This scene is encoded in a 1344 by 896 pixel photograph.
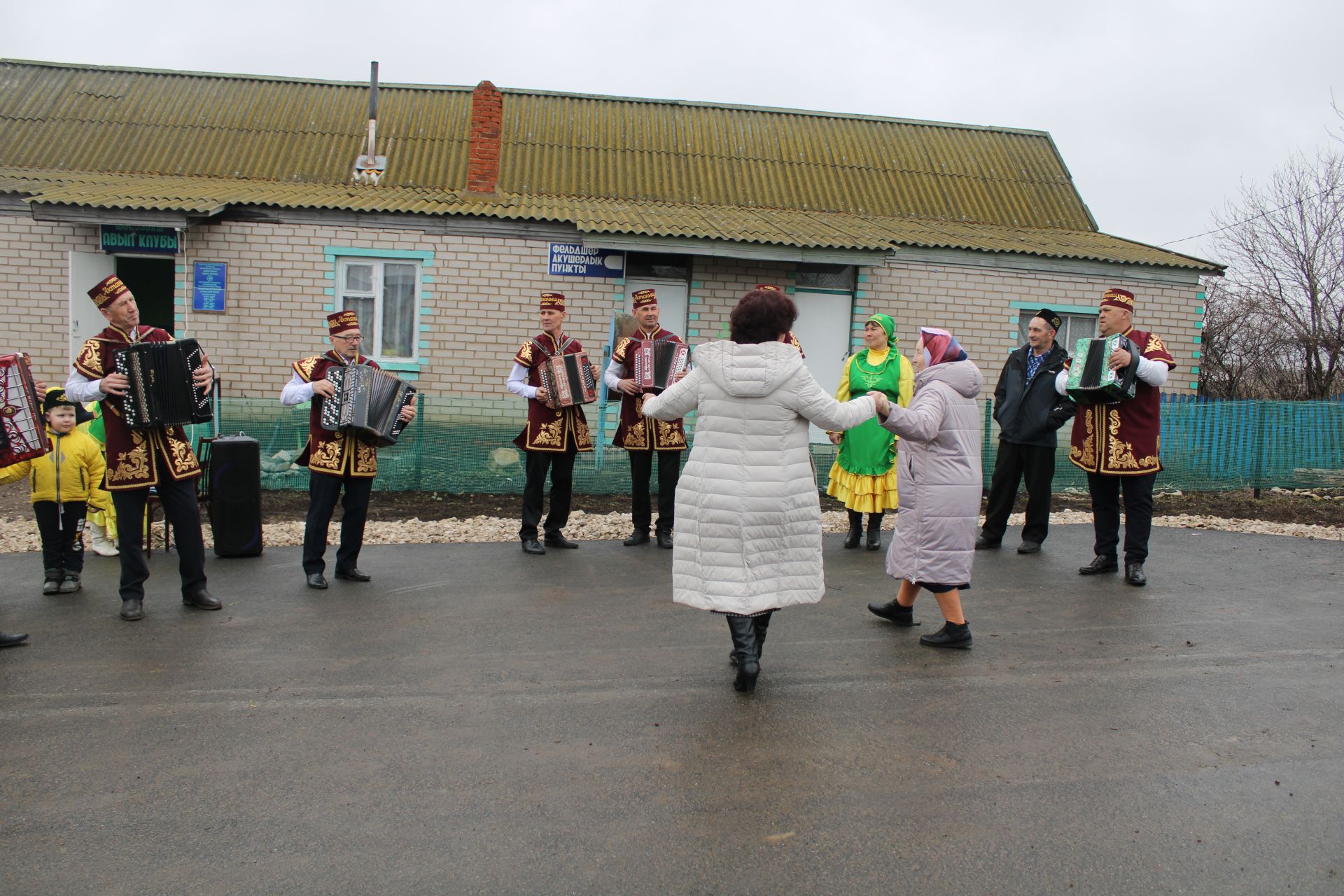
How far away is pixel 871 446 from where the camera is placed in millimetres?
8219

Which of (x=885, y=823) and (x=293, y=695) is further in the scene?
(x=293, y=695)

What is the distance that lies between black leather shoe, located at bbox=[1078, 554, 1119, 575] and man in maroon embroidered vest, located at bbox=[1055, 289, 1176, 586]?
0.72 feet

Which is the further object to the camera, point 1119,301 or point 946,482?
point 1119,301

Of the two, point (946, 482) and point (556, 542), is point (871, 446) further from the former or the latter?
point (946, 482)

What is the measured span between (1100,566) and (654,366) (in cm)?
355

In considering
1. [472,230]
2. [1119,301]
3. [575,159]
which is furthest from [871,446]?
[575,159]

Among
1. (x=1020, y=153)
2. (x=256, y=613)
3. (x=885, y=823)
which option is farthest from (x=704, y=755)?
(x=1020, y=153)

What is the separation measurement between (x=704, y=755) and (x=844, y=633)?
1.96 m

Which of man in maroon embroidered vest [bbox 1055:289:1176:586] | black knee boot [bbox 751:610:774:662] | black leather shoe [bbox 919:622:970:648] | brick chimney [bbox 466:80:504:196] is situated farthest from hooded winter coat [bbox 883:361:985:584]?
brick chimney [bbox 466:80:504:196]

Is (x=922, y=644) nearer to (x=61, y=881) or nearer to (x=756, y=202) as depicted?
(x=61, y=881)

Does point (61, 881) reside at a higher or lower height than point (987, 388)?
lower

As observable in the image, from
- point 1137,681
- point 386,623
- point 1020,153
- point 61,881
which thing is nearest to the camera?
point 61,881

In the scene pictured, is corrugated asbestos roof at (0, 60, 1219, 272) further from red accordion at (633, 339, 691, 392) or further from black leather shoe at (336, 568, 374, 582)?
Result: black leather shoe at (336, 568, 374, 582)

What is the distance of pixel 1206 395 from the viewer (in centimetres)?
2056
